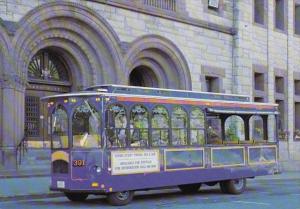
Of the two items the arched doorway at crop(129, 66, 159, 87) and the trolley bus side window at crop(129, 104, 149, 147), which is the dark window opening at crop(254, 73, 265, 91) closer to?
the arched doorway at crop(129, 66, 159, 87)

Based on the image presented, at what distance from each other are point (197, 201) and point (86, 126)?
12.1 ft

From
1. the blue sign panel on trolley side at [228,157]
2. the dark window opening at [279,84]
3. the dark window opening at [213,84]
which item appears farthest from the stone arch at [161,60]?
the dark window opening at [279,84]

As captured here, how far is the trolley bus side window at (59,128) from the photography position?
51.8 feet

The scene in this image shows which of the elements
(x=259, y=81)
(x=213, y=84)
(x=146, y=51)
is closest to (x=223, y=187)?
(x=146, y=51)

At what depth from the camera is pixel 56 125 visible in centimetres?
1608

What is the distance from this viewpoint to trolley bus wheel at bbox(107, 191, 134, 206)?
51.0 feet

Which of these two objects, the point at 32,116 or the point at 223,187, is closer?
the point at 223,187

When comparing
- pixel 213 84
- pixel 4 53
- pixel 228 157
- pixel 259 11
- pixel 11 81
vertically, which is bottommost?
pixel 228 157

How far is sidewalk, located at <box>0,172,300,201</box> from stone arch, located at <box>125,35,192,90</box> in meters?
7.41

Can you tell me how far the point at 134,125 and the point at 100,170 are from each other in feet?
5.27

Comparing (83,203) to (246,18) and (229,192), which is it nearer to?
(229,192)

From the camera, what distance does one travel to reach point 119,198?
15641 millimetres

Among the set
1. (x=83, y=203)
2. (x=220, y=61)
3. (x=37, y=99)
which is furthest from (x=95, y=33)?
(x=83, y=203)

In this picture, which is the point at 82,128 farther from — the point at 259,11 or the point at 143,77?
the point at 259,11
